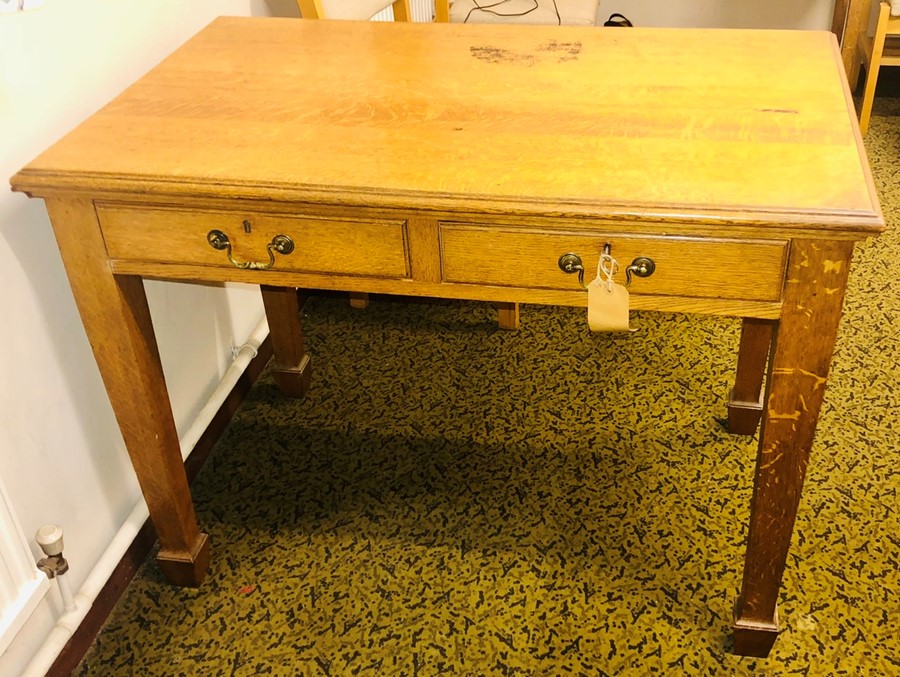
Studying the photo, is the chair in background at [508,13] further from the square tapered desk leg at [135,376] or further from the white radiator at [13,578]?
the white radiator at [13,578]

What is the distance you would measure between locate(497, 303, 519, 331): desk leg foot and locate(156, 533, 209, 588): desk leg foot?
0.89 metres

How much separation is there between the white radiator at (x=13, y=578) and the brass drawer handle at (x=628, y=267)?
31.7 inches

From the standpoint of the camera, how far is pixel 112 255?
1282 millimetres

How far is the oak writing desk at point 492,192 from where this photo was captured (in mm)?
1118

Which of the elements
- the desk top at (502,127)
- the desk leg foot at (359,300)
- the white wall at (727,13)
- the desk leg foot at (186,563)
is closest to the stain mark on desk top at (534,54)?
the desk top at (502,127)

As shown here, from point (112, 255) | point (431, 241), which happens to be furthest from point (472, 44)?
point (112, 255)

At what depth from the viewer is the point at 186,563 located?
1.59 metres

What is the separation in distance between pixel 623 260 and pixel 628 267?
0.01 m

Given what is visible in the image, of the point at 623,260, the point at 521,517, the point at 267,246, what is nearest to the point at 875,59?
the point at 521,517

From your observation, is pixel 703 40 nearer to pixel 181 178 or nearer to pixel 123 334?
pixel 181 178

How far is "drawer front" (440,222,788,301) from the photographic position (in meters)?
1.12

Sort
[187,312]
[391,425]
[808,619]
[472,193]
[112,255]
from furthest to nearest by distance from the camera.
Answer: [391,425]
[187,312]
[808,619]
[112,255]
[472,193]

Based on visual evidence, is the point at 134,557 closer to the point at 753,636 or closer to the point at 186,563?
the point at 186,563

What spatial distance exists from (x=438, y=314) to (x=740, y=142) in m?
1.17
